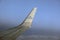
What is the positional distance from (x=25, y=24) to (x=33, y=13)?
0.46 feet

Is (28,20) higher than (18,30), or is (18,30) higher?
(28,20)

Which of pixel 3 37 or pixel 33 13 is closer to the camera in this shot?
pixel 3 37

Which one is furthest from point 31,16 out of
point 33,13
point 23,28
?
point 23,28

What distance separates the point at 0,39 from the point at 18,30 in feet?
0.53

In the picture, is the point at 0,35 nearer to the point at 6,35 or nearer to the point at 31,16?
the point at 6,35

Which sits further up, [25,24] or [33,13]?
[33,13]

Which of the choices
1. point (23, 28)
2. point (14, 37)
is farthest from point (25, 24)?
point (14, 37)

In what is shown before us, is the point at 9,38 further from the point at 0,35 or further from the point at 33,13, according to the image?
the point at 33,13

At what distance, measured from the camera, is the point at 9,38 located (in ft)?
4.13

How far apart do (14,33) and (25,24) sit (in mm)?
147

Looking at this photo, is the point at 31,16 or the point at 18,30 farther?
the point at 31,16

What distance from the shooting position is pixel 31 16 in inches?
56.6

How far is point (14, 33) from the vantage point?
4.14 feet

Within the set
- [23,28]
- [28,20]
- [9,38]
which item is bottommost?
[9,38]
